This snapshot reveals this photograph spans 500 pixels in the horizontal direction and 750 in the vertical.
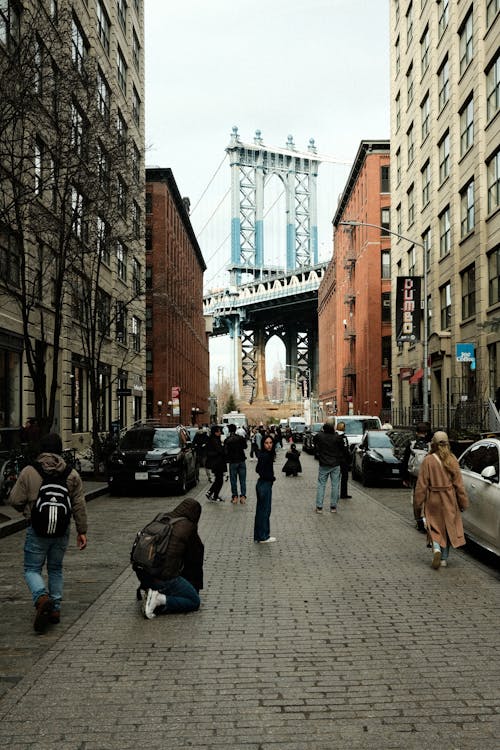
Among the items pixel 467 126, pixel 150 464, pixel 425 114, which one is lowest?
pixel 150 464

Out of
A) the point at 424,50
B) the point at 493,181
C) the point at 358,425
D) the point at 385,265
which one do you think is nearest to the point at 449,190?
the point at 493,181

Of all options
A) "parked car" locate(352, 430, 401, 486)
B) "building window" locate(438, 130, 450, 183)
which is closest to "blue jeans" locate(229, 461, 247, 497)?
"parked car" locate(352, 430, 401, 486)

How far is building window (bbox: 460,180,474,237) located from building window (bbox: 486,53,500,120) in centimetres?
302

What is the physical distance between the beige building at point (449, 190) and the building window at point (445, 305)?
1.8 inches

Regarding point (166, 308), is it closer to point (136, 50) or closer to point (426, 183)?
point (136, 50)

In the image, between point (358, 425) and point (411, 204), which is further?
point (411, 204)

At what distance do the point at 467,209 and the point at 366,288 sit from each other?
31.6 meters

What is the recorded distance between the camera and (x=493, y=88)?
91.1ft

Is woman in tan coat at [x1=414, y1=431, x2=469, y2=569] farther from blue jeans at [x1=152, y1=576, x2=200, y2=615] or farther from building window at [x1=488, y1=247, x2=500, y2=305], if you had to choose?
building window at [x1=488, y1=247, x2=500, y2=305]

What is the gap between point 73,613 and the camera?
7.01m

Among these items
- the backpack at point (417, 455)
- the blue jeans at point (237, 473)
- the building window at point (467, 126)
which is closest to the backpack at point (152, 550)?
the backpack at point (417, 455)

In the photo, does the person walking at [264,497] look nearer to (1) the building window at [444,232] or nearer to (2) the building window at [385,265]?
(1) the building window at [444,232]

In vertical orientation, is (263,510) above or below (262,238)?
below

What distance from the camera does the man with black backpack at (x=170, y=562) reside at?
6594mm
